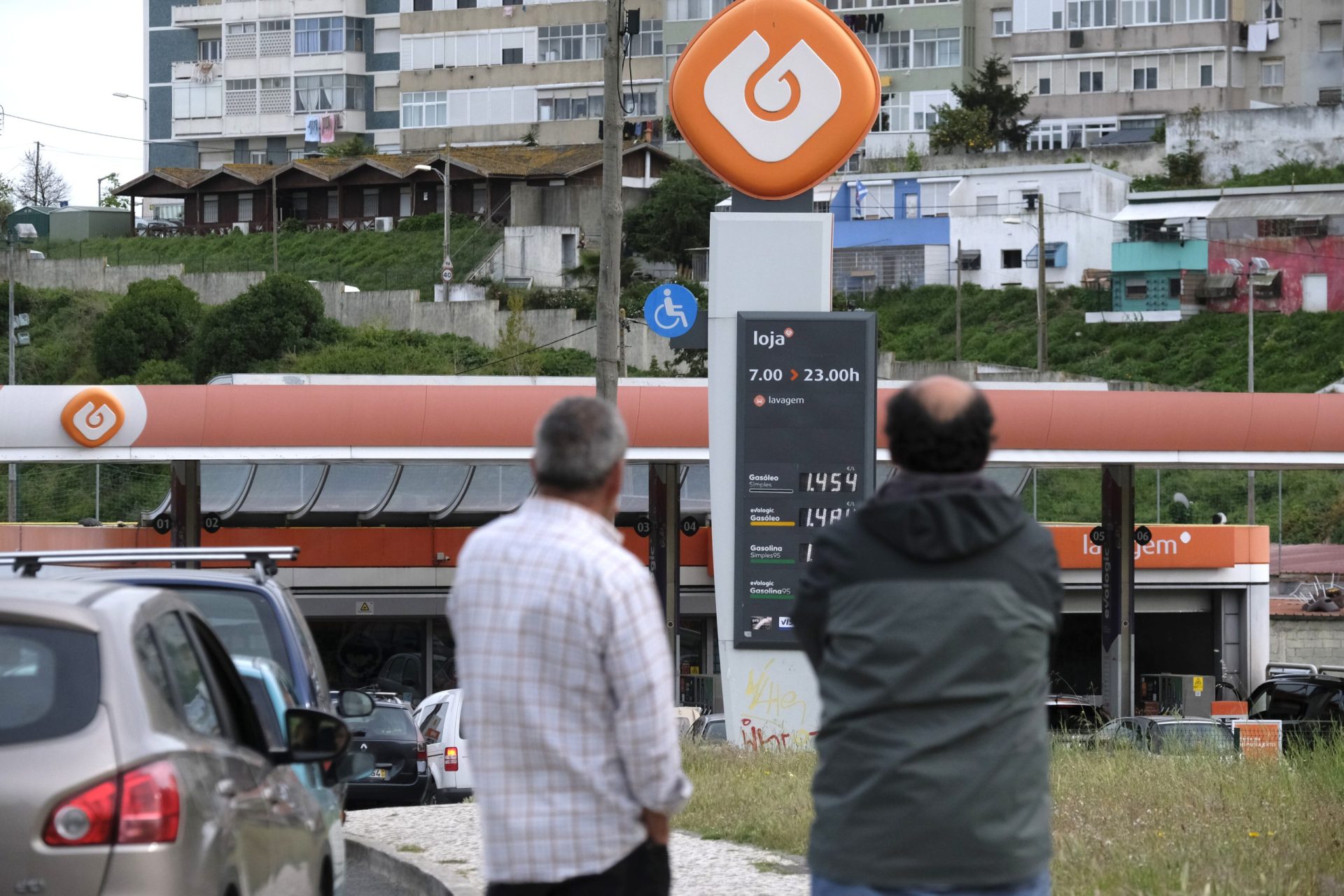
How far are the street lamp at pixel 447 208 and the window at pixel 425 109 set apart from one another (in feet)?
48.6

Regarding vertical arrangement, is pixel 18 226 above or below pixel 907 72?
below

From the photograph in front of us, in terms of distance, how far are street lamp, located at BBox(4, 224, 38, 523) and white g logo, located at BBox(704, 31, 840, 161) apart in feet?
82.7

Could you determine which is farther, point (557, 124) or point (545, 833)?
point (557, 124)

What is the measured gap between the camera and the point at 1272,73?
8112 cm

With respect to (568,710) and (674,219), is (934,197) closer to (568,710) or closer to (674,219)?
(674,219)

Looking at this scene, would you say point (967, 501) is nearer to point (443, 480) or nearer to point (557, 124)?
point (443, 480)

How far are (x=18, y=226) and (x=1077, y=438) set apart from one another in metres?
63.8

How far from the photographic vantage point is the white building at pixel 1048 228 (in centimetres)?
7050

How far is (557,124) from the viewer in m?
87.5

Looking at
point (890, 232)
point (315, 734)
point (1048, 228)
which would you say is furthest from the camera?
point (890, 232)

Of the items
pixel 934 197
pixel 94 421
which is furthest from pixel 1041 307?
pixel 94 421

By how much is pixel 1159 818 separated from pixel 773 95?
872cm

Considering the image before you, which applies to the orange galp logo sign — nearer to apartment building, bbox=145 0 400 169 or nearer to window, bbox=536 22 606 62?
window, bbox=536 22 606 62

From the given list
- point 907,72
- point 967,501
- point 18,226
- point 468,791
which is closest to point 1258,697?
point 468,791
